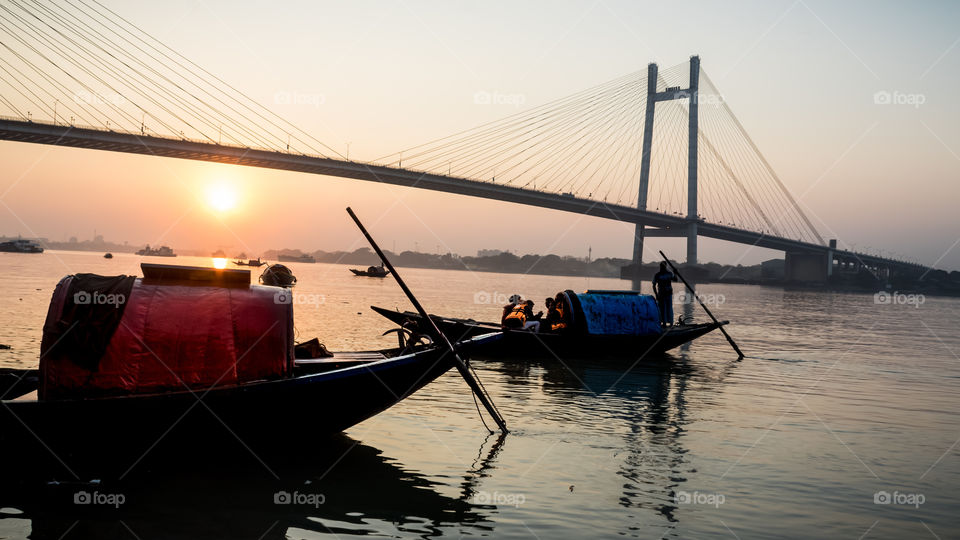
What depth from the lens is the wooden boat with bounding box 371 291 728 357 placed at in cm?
1609

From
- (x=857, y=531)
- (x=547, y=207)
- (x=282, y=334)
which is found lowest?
(x=857, y=531)

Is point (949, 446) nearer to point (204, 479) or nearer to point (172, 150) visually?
point (204, 479)

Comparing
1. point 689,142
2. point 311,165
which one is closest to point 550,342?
point 311,165

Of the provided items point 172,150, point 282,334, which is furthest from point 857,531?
point 172,150

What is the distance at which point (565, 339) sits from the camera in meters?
16.6

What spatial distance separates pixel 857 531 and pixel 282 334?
552cm

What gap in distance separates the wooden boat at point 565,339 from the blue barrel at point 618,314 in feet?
0.11

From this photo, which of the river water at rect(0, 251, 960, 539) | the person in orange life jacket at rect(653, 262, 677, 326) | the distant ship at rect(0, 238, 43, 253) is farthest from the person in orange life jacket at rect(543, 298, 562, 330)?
the distant ship at rect(0, 238, 43, 253)

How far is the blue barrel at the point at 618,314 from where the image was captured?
17.2m

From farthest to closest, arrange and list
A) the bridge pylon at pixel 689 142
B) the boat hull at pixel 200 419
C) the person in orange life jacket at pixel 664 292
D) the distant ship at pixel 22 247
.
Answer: the distant ship at pixel 22 247 < the bridge pylon at pixel 689 142 < the person in orange life jacket at pixel 664 292 < the boat hull at pixel 200 419

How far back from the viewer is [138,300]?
24.5 ft

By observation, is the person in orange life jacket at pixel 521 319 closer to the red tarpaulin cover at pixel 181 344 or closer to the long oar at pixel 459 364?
the long oar at pixel 459 364

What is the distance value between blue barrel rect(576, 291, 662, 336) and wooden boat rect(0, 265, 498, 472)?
932 cm

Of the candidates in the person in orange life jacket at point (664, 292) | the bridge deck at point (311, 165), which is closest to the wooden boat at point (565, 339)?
the person in orange life jacket at point (664, 292)
